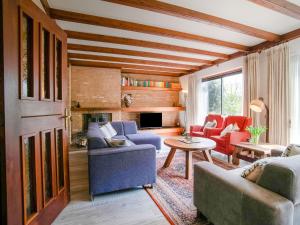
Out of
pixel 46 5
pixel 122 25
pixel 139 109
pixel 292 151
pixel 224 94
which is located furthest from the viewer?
pixel 139 109

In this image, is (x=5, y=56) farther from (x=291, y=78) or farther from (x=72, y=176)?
(x=291, y=78)

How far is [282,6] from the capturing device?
2.18 meters

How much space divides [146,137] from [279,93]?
2907mm

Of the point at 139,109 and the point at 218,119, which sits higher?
the point at 139,109

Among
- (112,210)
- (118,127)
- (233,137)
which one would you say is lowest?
(112,210)

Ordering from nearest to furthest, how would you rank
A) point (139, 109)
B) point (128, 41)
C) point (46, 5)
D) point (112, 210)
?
point (112, 210), point (46, 5), point (128, 41), point (139, 109)

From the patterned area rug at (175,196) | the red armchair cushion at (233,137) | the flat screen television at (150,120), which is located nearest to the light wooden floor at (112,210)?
the patterned area rug at (175,196)

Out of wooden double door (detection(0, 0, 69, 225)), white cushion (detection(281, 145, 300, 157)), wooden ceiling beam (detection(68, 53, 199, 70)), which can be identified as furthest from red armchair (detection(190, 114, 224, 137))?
wooden double door (detection(0, 0, 69, 225))

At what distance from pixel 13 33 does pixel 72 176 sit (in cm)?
238

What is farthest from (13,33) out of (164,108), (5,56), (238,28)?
(164,108)

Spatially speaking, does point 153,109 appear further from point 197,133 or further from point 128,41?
point 128,41

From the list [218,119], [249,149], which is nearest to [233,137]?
[249,149]

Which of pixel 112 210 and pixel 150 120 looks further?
pixel 150 120

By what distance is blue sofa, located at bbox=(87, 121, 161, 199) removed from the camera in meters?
2.09
